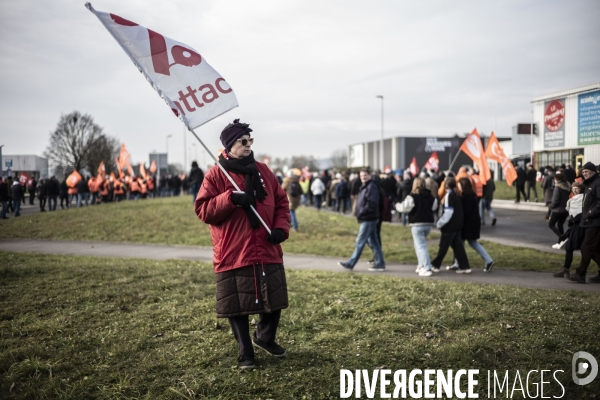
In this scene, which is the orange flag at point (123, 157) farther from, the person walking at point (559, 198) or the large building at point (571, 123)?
the person walking at point (559, 198)

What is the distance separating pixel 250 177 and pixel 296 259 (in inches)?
295

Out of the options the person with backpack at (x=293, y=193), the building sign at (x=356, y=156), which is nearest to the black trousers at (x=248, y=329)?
the person with backpack at (x=293, y=193)

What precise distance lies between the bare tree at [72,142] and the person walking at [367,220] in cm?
5457

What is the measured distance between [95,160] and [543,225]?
2134 inches

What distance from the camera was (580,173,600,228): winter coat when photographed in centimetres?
808

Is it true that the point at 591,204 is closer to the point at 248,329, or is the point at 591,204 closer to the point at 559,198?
the point at 559,198

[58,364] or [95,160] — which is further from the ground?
[95,160]

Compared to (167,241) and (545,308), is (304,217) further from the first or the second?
(545,308)

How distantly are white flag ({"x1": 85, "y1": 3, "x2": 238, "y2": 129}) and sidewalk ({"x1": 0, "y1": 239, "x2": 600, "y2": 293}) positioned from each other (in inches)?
221

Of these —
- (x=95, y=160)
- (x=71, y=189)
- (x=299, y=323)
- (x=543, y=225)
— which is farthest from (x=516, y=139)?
(x=299, y=323)

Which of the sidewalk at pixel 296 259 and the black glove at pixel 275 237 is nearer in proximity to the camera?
the black glove at pixel 275 237

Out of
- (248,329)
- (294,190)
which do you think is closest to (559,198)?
(294,190)

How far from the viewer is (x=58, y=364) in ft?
15.0

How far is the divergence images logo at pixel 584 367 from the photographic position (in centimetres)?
421
